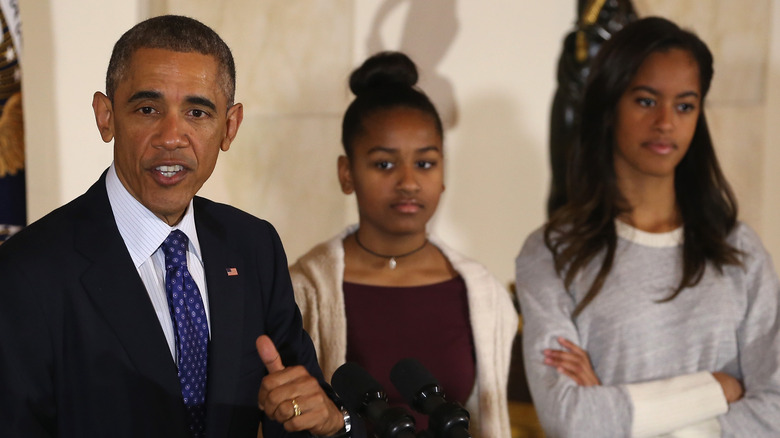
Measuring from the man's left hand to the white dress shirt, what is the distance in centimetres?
17

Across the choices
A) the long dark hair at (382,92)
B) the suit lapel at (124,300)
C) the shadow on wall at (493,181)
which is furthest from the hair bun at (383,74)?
the shadow on wall at (493,181)

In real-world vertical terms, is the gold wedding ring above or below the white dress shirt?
below

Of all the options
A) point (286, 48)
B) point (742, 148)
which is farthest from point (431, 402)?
point (742, 148)

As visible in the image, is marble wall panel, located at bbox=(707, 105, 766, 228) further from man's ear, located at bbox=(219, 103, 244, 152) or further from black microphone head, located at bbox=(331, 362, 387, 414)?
black microphone head, located at bbox=(331, 362, 387, 414)

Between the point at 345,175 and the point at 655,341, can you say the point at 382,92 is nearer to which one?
the point at 345,175

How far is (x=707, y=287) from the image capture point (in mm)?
2348

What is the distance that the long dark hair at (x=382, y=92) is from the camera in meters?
2.27

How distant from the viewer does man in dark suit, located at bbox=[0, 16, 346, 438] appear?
129 cm

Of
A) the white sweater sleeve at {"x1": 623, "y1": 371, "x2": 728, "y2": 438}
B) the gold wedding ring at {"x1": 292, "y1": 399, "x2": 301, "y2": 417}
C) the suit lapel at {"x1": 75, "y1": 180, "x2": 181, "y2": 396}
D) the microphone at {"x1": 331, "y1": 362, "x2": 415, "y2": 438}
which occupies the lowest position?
the white sweater sleeve at {"x1": 623, "y1": 371, "x2": 728, "y2": 438}

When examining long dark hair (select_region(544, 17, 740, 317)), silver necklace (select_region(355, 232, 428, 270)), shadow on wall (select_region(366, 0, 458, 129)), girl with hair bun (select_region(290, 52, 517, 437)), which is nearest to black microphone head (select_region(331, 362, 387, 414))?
girl with hair bun (select_region(290, 52, 517, 437))

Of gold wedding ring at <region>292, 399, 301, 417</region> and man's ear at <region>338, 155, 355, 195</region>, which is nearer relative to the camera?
gold wedding ring at <region>292, 399, 301, 417</region>

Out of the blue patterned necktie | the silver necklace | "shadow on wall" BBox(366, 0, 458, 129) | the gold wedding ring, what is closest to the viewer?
the gold wedding ring

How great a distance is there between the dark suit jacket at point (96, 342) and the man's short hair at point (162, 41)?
19cm

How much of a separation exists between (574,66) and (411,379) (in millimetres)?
2177
